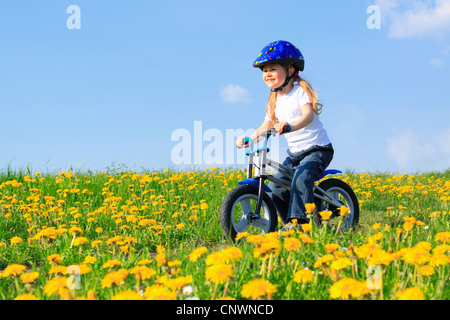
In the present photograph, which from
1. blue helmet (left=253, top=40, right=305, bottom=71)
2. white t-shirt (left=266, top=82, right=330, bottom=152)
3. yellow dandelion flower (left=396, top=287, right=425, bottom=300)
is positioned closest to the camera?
yellow dandelion flower (left=396, top=287, right=425, bottom=300)

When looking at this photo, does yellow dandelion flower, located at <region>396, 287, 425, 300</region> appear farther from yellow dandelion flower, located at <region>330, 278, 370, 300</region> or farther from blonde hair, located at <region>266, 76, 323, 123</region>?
blonde hair, located at <region>266, 76, 323, 123</region>

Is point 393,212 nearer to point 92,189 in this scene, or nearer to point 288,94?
point 288,94

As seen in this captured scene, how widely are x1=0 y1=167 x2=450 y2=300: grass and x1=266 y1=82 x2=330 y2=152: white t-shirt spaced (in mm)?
1116

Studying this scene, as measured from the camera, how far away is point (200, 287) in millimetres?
2406

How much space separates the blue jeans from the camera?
14.8 feet

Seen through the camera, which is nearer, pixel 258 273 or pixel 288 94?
pixel 258 273

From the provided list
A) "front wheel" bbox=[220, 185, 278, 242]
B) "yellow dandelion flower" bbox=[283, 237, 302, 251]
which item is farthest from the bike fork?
"yellow dandelion flower" bbox=[283, 237, 302, 251]

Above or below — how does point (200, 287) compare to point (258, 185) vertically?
below

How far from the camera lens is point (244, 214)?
179 inches

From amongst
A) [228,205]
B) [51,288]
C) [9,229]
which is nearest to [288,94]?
[228,205]

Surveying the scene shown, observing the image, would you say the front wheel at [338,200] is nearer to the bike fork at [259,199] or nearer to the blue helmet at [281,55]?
the bike fork at [259,199]

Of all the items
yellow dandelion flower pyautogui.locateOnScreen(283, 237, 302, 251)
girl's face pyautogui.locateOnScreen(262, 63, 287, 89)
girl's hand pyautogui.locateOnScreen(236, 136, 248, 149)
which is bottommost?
yellow dandelion flower pyautogui.locateOnScreen(283, 237, 302, 251)

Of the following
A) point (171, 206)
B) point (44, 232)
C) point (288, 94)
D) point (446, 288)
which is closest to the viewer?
point (446, 288)
